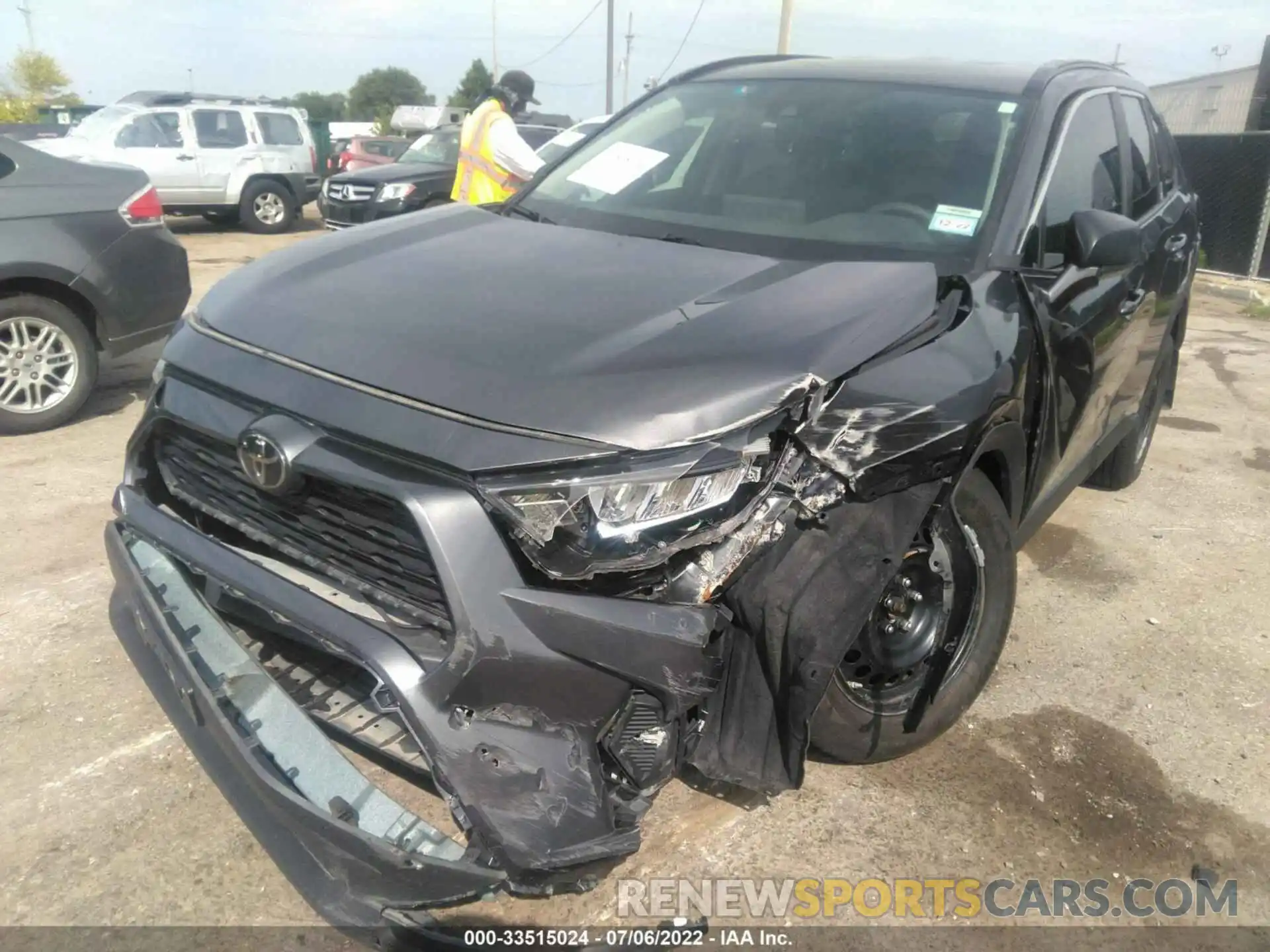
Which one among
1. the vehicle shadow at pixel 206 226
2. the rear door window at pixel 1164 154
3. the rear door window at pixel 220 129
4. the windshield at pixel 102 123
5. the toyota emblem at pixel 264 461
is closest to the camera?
the toyota emblem at pixel 264 461

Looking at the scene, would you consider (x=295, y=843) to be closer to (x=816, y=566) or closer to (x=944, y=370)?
(x=816, y=566)

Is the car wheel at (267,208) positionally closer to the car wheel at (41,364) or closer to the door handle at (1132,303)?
the car wheel at (41,364)

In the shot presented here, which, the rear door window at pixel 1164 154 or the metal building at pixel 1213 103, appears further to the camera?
the metal building at pixel 1213 103

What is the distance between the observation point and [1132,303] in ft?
11.4

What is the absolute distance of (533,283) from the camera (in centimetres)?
246

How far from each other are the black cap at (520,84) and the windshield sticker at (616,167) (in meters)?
3.02

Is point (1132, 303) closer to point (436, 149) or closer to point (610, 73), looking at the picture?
point (436, 149)

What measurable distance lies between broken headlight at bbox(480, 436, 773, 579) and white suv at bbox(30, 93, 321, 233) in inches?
556

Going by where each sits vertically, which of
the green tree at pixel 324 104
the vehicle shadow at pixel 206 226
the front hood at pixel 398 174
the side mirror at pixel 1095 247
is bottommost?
the green tree at pixel 324 104

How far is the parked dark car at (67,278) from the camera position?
4.93 meters

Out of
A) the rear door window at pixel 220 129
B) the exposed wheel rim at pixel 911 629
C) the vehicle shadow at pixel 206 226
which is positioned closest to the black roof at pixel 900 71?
the exposed wheel rim at pixel 911 629

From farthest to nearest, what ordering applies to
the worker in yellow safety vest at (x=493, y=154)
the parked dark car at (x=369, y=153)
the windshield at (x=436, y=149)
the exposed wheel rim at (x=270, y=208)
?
the parked dark car at (x=369, y=153) < the exposed wheel rim at (x=270, y=208) < the windshield at (x=436, y=149) < the worker in yellow safety vest at (x=493, y=154)

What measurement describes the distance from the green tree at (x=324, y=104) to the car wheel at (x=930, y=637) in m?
92.6

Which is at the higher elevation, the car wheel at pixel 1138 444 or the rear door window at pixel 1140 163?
the rear door window at pixel 1140 163
